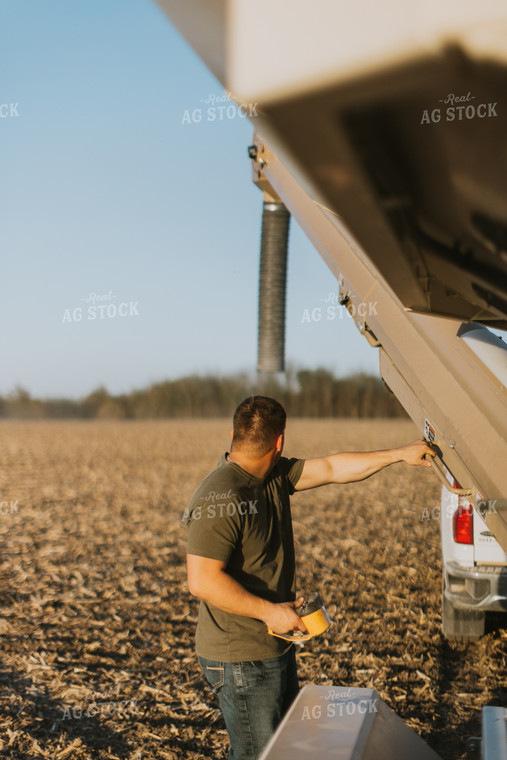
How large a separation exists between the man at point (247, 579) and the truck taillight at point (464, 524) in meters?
2.19

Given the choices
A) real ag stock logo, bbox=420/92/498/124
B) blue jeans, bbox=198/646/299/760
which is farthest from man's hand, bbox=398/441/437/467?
real ag stock logo, bbox=420/92/498/124

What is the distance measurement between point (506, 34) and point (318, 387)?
5002 cm

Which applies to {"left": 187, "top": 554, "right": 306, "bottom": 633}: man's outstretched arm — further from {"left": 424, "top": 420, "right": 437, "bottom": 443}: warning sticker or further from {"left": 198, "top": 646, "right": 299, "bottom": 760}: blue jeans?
{"left": 424, "top": 420, "right": 437, "bottom": 443}: warning sticker

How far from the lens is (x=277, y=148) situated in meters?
1.25

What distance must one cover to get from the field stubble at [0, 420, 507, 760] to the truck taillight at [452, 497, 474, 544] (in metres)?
0.99

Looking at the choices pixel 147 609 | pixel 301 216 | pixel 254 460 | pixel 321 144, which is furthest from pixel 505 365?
pixel 147 609

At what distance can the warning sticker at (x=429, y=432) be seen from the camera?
3.06 m

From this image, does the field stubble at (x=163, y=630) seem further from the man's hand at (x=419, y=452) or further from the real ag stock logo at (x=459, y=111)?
the real ag stock logo at (x=459, y=111)

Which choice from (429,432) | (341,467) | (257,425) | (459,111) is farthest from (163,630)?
(459,111)

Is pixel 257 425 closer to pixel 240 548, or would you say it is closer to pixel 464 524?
pixel 240 548

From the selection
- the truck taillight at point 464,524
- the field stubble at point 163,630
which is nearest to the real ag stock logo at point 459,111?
the field stubble at point 163,630

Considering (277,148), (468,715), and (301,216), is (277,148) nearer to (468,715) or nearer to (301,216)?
(301,216)

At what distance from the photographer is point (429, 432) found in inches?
123

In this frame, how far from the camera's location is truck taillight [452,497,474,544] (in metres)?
5.27
